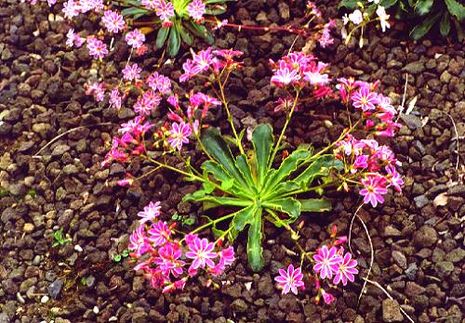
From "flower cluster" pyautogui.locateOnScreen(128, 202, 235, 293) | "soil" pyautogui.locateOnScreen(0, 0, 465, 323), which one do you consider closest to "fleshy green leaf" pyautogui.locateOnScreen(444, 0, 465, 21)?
"soil" pyautogui.locateOnScreen(0, 0, 465, 323)

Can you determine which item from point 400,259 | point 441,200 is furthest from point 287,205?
point 441,200

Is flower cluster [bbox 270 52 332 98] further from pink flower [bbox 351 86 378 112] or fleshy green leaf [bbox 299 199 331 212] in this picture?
fleshy green leaf [bbox 299 199 331 212]

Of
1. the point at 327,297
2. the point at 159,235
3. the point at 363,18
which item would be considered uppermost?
the point at 363,18

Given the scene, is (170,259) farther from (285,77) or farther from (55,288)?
(285,77)

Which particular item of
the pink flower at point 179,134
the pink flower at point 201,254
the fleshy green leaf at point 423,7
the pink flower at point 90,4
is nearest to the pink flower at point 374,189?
the pink flower at point 201,254

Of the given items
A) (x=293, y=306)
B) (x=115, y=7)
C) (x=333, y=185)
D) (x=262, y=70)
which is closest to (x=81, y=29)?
(x=115, y=7)

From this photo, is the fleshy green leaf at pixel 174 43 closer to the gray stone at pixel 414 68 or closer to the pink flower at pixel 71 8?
the pink flower at pixel 71 8
